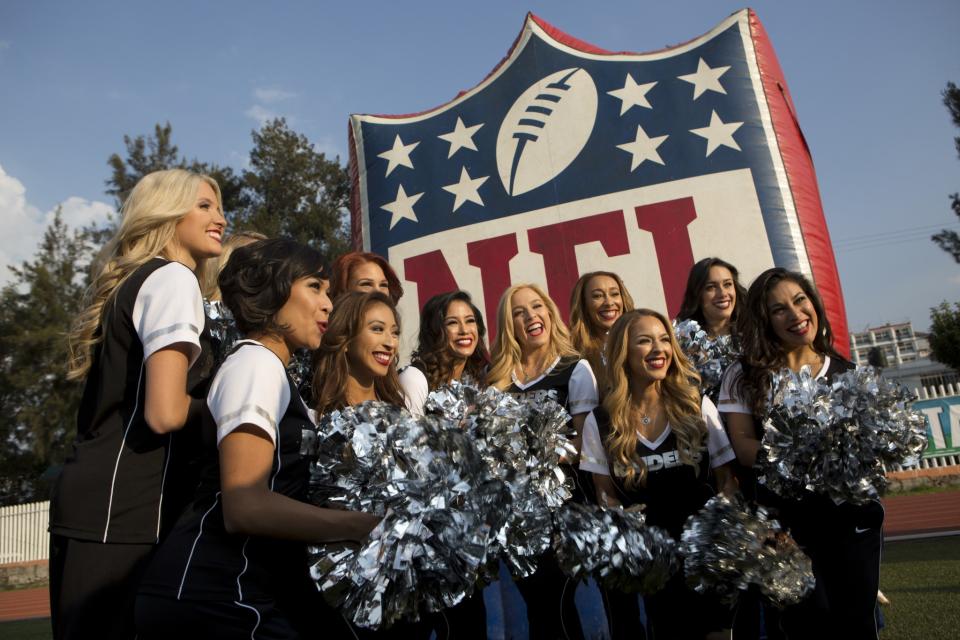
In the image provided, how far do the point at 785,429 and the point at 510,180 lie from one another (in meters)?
4.70

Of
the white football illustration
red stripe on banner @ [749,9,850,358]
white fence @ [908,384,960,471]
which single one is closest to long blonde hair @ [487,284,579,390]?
red stripe on banner @ [749,9,850,358]

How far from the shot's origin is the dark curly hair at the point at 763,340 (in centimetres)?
273

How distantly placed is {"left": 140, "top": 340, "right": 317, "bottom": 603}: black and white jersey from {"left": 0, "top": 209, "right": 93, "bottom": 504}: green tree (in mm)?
22446

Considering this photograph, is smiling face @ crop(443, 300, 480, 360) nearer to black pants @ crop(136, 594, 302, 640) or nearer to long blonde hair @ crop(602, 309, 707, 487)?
long blonde hair @ crop(602, 309, 707, 487)

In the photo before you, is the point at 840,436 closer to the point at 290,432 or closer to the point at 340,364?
the point at 340,364

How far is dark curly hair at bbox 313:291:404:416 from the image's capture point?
2443 millimetres

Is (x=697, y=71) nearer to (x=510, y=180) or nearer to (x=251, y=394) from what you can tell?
(x=510, y=180)

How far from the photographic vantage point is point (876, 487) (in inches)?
93.8

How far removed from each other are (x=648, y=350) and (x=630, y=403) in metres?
0.21

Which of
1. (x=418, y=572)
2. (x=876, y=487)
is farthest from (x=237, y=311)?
(x=876, y=487)

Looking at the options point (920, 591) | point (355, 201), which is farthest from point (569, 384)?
point (355, 201)

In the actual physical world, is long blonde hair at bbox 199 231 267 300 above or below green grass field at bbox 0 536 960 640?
above

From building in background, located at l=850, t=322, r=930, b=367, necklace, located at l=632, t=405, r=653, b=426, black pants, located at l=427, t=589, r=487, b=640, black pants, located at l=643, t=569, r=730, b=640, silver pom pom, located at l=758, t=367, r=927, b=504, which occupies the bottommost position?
black pants, located at l=643, t=569, r=730, b=640

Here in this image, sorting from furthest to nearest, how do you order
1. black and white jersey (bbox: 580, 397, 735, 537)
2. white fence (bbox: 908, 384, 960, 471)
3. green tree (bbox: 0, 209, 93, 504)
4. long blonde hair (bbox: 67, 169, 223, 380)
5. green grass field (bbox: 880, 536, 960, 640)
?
green tree (bbox: 0, 209, 93, 504)
white fence (bbox: 908, 384, 960, 471)
green grass field (bbox: 880, 536, 960, 640)
black and white jersey (bbox: 580, 397, 735, 537)
long blonde hair (bbox: 67, 169, 223, 380)
